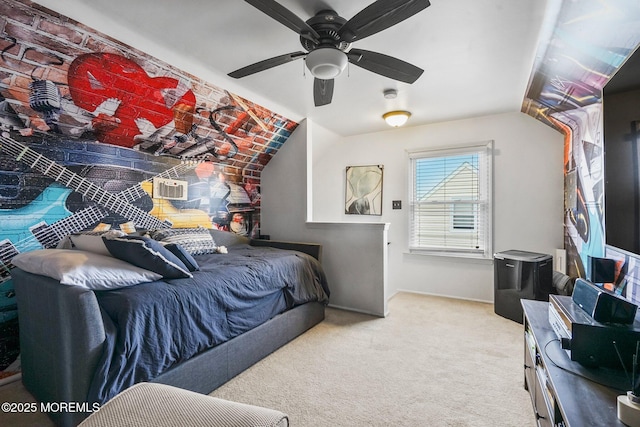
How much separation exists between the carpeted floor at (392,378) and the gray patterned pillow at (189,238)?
4.22 ft

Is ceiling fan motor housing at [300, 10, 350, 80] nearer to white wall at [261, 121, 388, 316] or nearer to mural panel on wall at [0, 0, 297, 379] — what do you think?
mural panel on wall at [0, 0, 297, 379]

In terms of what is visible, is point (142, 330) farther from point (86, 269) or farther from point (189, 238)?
point (189, 238)

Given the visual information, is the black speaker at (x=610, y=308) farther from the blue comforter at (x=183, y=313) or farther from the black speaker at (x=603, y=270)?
the blue comforter at (x=183, y=313)

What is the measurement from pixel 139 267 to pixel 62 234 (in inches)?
44.6

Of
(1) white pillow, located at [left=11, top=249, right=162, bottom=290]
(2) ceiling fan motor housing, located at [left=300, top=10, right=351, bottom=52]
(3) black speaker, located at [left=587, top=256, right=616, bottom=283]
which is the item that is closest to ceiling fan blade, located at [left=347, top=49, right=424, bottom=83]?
(2) ceiling fan motor housing, located at [left=300, top=10, right=351, bottom=52]

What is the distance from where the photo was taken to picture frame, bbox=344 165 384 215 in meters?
4.58

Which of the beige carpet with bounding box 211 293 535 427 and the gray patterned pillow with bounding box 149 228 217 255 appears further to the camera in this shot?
the gray patterned pillow with bounding box 149 228 217 255

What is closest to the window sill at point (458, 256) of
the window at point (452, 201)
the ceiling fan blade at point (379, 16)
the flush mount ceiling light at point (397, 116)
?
the window at point (452, 201)

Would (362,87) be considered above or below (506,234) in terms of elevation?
above

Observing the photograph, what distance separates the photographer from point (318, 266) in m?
3.28

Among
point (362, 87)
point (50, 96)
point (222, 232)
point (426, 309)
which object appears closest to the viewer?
point (50, 96)

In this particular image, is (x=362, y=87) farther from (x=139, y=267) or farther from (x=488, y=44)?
(x=139, y=267)

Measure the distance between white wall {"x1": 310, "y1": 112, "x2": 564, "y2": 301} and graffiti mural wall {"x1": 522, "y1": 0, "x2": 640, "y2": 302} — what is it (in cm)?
19

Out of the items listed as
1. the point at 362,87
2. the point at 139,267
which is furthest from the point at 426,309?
the point at 139,267
